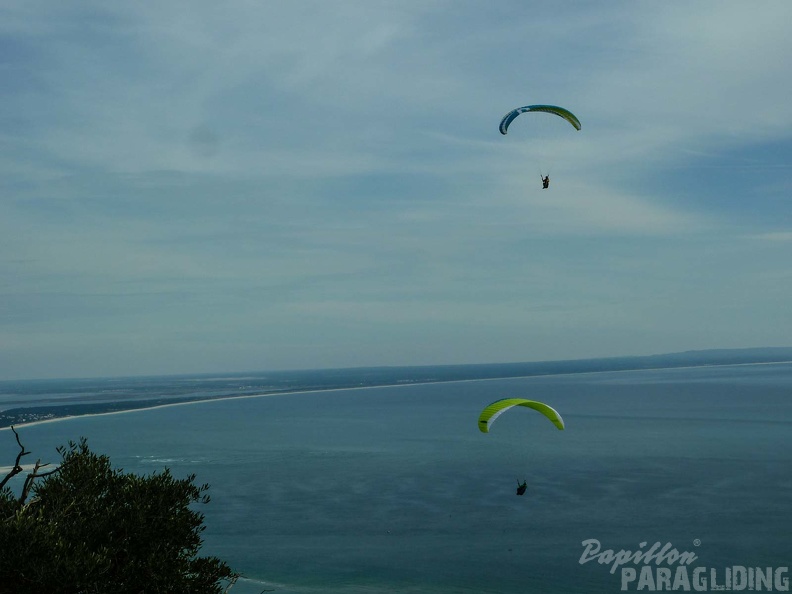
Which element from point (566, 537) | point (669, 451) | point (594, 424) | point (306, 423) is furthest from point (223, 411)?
point (566, 537)

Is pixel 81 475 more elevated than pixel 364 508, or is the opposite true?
pixel 81 475

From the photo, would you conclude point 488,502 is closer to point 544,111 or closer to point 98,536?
point 544,111

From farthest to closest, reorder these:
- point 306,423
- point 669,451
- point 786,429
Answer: point 306,423 < point 786,429 < point 669,451

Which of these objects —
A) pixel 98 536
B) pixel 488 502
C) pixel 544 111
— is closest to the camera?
pixel 98 536

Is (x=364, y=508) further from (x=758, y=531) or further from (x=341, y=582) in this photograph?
(x=758, y=531)

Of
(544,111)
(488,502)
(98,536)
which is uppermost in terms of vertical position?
(544,111)

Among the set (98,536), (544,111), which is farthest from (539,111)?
(98,536)
